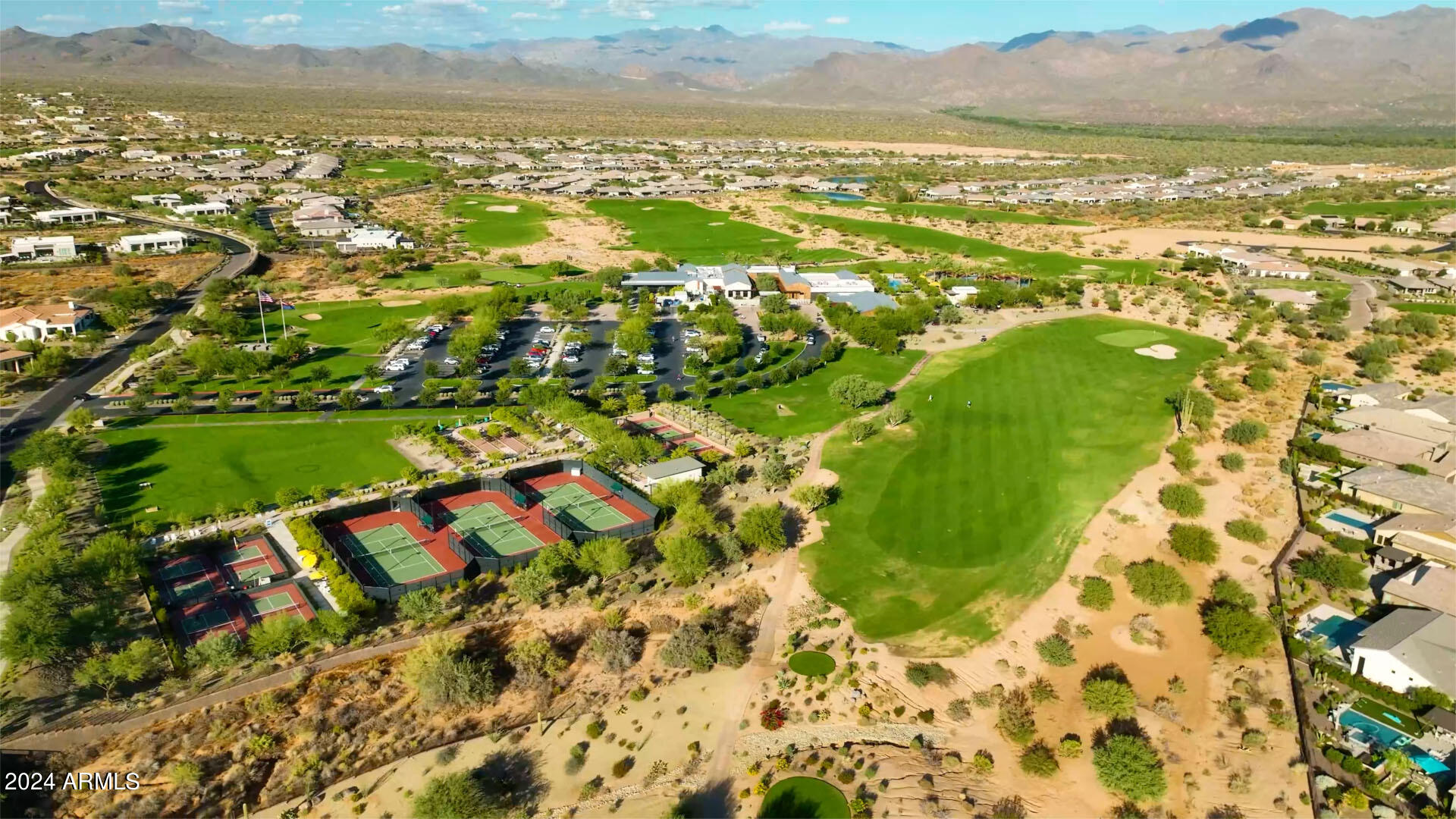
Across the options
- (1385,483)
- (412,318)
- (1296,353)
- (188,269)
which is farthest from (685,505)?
(188,269)

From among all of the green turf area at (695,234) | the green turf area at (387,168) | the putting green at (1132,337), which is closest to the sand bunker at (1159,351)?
the putting green at (1132,337)

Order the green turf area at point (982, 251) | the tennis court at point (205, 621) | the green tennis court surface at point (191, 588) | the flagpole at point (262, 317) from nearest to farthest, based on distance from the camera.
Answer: the tennis court at point (205, 621)
the green tennis court surface at point (191, 588)
the flagpole at point (262, 317)
the green turf area at point (982, 251)

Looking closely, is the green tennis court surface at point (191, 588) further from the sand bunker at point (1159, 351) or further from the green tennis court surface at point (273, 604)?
the sand bunker at point (1159, 351)

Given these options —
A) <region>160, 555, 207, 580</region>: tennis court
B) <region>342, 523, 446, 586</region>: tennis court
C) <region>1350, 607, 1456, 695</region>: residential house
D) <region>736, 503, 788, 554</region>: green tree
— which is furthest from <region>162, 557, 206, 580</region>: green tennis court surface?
<region>1350, 607, 1456, 695</region>: residential house

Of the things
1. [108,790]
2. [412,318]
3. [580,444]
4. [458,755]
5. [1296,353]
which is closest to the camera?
[108,790]

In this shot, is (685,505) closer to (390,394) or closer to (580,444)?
(580,444)

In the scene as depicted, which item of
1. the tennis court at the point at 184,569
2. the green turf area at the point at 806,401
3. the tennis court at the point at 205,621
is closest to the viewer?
the tennis court at the point at 205,621

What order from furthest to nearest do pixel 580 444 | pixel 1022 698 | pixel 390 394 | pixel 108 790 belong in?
pixel 390 394
pixel 580 444
pixel 1022 698
pixel 108 790
